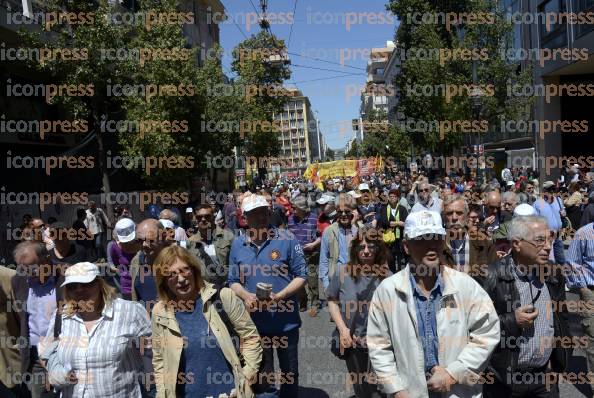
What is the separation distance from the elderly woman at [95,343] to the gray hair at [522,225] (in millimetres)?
2643

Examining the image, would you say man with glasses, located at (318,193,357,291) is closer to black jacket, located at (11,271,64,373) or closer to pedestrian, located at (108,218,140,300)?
pedestrian, located at (108,218,140,300)

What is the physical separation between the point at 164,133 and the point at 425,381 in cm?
1451

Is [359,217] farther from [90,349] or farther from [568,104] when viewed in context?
[568,104]

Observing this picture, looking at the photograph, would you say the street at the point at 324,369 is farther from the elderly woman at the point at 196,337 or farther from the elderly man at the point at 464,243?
the elderly woman at the point at 196,337

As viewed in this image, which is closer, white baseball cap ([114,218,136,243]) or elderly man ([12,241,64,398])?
elderly man ([12,241,64,398])

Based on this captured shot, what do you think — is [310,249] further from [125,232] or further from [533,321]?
[533,321]

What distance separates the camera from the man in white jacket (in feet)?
9.56

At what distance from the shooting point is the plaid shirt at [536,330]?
3490 millimetres

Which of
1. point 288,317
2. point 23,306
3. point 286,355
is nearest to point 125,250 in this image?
point 23,306

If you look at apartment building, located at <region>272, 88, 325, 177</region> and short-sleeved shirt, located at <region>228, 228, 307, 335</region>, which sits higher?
apartment building, located at <region>272, 88, 325, 177</region>

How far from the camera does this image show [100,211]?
53.1ft

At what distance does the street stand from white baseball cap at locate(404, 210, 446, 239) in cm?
315

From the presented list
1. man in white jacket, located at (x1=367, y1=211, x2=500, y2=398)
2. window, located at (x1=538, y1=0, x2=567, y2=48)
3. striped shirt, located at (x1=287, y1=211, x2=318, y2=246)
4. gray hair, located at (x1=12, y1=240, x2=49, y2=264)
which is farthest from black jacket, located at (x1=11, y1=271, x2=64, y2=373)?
window, located at (x1=538, y1=0, x2=567, y2=48)

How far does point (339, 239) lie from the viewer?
5.85 m
